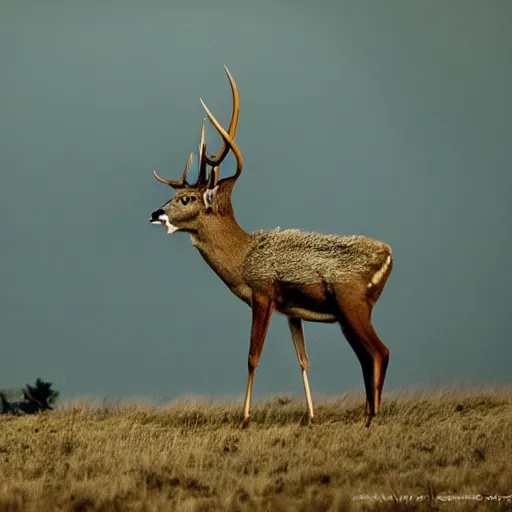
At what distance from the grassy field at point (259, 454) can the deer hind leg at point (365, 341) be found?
477 mm

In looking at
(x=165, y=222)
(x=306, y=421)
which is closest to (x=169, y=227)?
(x=165, y=222)

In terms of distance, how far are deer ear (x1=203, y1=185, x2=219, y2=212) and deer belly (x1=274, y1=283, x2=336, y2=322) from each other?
1524 millimetres

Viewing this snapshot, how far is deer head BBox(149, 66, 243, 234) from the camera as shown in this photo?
705 inches

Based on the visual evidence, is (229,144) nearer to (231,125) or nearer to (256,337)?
(231,125)

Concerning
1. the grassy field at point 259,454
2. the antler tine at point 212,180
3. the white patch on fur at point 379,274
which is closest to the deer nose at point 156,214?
the antler tine at point 212,180

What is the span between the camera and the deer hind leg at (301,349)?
58.2 feet

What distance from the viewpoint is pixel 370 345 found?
16969mm

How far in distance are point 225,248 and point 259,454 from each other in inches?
145

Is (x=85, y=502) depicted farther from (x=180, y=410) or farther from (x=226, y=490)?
(x=180, y=410)

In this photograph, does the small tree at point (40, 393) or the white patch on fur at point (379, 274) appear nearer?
the white patch on fur at point (379, 274)

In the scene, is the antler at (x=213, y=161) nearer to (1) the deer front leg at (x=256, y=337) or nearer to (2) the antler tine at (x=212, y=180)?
(2) the antler tine at (x=212, y=180)

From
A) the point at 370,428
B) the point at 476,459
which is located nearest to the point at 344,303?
the point at 370,428

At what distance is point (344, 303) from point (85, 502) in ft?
17.3

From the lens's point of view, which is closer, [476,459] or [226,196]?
[476,459]
